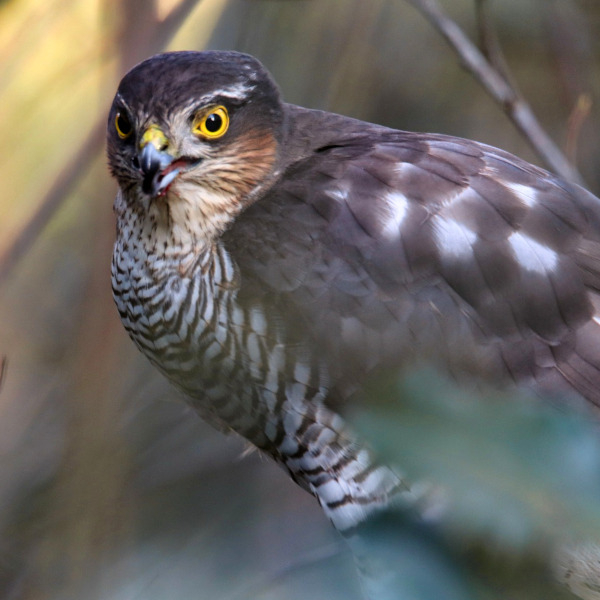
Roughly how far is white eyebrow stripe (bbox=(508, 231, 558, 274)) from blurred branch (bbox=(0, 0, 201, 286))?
103 cm

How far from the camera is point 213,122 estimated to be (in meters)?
2.55

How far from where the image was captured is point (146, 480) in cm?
304

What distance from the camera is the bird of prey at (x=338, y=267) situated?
7.88 ft

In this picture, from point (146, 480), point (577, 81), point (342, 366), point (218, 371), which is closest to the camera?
point (342, 366)

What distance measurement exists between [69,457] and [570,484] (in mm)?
1900

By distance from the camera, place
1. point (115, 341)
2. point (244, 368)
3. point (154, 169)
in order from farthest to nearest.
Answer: point (115, 341)
point (244, 368)
point (154, 169)

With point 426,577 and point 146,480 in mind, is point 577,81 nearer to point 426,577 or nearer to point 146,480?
point 146,480

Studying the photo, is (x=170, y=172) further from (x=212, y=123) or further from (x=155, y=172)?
(x=212, y=123)

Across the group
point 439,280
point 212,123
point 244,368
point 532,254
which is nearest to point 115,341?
point 244,368

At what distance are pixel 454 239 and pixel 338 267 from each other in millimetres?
302

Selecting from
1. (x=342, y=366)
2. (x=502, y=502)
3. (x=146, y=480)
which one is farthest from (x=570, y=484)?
(x=146, y=480)

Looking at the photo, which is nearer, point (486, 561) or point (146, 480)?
point (486, 561)

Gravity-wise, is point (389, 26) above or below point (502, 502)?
below

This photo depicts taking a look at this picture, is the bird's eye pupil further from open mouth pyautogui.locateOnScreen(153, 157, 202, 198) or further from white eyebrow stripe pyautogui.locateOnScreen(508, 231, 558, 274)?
white eyebrow stripe pyautogui.locateOnScreen(508, 231, 558, 274)
